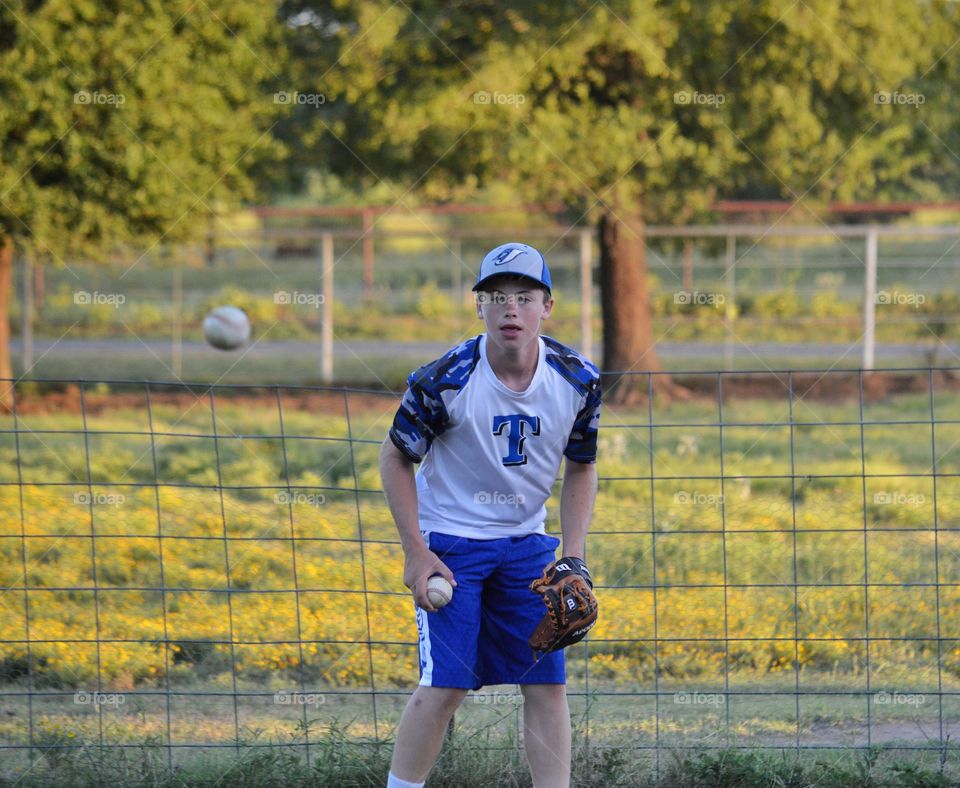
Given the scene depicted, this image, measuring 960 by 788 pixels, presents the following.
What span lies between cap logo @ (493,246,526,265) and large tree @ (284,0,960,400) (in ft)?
34.3

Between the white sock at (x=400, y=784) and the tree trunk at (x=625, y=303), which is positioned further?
the tree trunk at (x=625, y=303)

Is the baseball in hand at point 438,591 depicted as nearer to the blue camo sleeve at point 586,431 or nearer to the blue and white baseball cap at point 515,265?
the blue camo sleeve at point 586,431

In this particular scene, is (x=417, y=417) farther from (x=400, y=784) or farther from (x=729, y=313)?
(x=729, y=313)

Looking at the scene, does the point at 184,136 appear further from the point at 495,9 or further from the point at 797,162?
the point at 797,162

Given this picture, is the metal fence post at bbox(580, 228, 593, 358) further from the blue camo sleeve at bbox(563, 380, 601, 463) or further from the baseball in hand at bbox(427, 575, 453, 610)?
the baseball in hand at bbox(427, 575, 453, 610)

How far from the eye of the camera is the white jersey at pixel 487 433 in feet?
11.0

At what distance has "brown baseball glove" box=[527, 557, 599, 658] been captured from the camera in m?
3.32

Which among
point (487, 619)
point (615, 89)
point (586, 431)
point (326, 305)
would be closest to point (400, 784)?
point (487, 619)

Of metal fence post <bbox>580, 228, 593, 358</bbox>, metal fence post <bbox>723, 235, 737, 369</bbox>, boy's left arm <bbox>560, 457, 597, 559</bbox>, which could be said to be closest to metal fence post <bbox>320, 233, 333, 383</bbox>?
metal fence post <bbox>580, 228, 593, 358</bbox>

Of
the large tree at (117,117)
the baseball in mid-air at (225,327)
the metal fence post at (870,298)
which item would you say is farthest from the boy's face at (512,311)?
the metal fence post at (870,298)

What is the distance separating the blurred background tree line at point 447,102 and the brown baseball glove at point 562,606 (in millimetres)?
10668

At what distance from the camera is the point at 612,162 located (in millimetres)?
14297

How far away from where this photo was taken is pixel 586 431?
3.55 meters

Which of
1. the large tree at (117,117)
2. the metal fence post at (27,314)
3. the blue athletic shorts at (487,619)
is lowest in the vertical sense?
the blue athletic shorts at (487,619)
